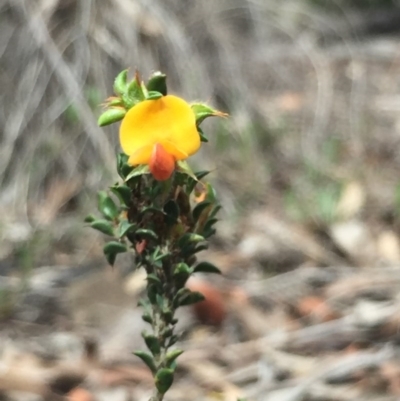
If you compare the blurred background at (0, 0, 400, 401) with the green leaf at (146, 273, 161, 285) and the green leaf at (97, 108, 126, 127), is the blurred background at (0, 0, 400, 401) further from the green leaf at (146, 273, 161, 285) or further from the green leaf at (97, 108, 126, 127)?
the green leaf at (97, 108, 126, 127)

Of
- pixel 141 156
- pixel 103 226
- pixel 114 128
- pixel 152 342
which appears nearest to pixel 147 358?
pixel 152 342

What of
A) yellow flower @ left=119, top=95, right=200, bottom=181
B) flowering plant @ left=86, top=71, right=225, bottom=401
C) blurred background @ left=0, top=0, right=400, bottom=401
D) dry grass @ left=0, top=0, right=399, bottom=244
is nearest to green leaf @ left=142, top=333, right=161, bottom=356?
flowering plant @ left=86, top=71, right=225, bottom=401

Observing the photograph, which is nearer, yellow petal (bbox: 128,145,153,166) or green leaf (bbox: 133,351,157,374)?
yellow petal (bbox: 128,145,153,166)

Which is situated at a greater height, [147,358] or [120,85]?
[120,85]

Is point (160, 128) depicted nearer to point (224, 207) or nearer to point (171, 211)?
point (171, 211)

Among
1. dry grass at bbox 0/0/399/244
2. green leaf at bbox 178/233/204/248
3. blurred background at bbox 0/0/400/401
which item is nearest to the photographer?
green leaf at bbox 178/233/204/248

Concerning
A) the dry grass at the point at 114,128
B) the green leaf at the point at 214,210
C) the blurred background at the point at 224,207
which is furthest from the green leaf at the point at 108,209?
the dry grass at the point at 114,128

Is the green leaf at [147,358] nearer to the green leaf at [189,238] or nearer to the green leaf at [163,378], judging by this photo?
the green leaf at [163,378]
